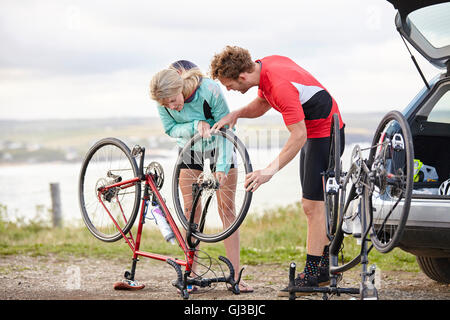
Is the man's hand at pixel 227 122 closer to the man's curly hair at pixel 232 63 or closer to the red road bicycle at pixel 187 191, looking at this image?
the red road bicycle at pixel 187 191

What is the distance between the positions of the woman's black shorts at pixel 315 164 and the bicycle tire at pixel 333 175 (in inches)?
2.4

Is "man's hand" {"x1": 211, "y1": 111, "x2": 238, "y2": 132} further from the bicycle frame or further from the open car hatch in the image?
the open car hatch

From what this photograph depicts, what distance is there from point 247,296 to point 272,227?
12.5ft

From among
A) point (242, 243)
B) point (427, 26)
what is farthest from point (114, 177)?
point (242, 243)

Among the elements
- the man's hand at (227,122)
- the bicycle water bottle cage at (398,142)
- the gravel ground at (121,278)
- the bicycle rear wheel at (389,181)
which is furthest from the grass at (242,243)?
the bicycle water bottle cage at (398,142)

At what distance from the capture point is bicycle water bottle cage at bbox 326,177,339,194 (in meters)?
4.17

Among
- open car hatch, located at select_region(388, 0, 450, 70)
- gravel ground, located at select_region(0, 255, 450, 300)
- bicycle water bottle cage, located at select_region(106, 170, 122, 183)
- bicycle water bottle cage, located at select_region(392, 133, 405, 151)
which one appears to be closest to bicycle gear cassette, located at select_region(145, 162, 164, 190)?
bicycle water bottle cage, located at select_region(106, 170, 122, 183)

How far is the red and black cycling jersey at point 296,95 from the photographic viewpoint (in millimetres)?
3963

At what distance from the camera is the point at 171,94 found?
420cm

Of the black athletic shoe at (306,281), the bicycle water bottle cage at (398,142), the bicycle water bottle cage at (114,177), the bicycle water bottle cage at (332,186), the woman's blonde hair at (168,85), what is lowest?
the black athletic shoe at (306,281)

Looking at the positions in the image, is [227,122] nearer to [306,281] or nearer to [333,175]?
[333,175]

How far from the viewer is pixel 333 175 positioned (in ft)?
13.9

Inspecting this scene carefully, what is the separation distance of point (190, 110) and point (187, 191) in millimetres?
629

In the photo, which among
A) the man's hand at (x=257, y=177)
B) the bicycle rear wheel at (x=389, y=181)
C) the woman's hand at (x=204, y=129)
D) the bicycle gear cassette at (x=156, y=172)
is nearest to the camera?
the bicycle rear wheel at (x=389, y=181)
